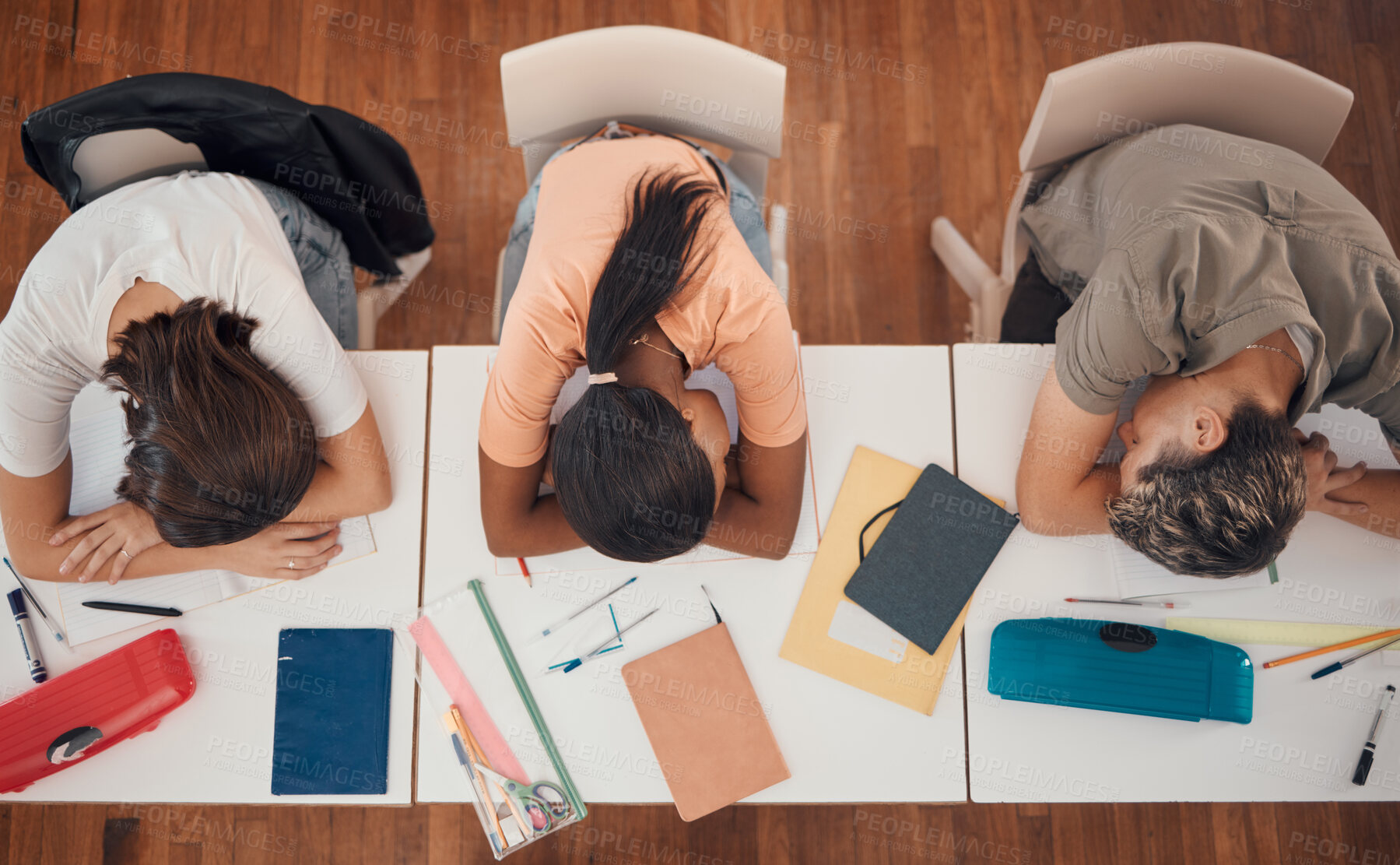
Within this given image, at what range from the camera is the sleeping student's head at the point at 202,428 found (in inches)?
43.9

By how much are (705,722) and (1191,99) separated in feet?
4.50

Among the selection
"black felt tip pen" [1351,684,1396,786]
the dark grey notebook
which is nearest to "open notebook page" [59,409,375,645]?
the dark grey notebook

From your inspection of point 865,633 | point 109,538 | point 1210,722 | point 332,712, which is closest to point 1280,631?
point 1210,722

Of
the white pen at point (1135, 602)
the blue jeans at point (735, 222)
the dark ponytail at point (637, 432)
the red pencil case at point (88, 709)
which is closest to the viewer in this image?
the dark ponytail at point (637, 432)

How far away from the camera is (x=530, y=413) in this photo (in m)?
1.26

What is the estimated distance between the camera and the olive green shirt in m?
1.16

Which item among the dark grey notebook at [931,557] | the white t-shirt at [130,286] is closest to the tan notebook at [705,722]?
the dark grey notebook at [931,557]

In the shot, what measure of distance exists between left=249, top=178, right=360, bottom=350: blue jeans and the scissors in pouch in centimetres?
88

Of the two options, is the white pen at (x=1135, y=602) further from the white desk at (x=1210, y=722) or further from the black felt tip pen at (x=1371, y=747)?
the black felt tip pen at (x=1371, y=747)

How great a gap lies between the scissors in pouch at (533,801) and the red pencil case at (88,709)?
54 centimetres

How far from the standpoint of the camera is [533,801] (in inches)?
52.2

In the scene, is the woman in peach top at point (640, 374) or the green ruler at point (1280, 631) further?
the green ruler at point (1280, 631)

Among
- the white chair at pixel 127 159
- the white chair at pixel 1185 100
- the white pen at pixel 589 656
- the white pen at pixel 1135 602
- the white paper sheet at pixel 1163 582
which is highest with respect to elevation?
the white chair at pixel 1185 100

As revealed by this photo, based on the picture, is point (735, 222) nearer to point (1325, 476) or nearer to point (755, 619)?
point (755, 619)
